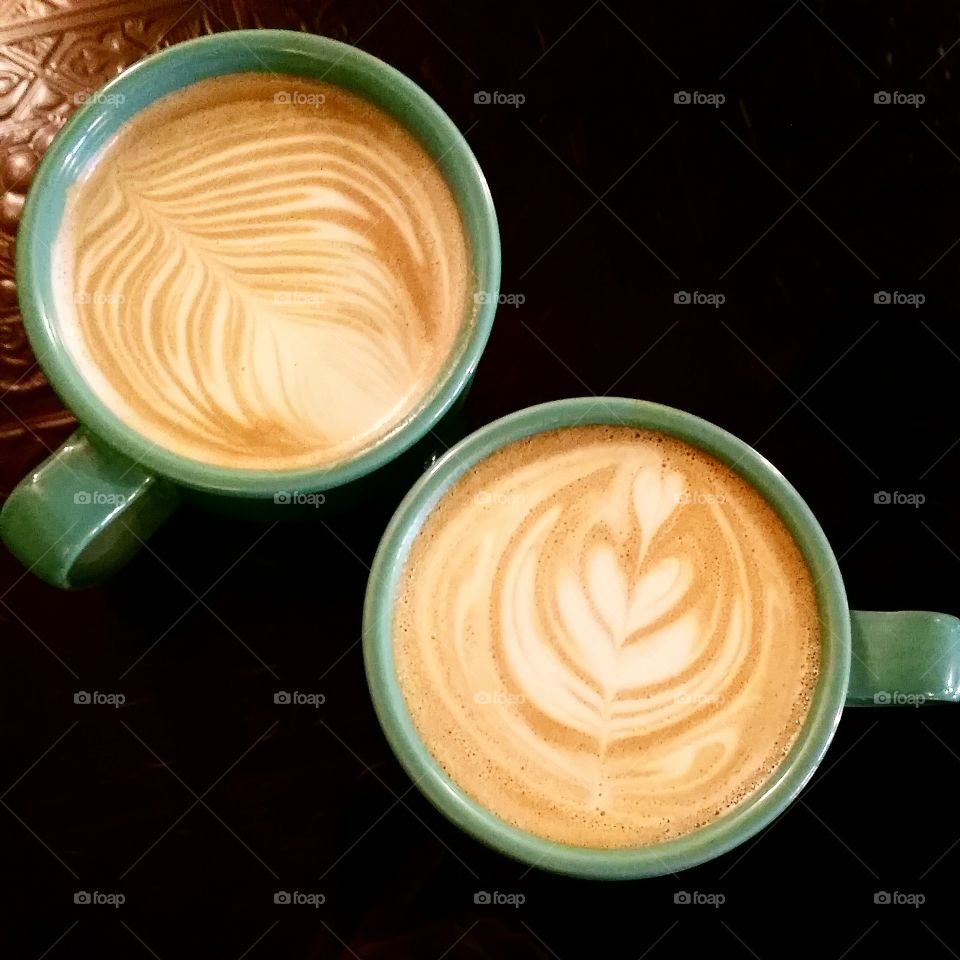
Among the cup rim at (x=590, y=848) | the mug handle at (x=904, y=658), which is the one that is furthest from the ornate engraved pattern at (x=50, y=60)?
the mug handle at (x=904, y=658)

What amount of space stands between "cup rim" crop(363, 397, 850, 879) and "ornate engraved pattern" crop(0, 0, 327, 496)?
0.35 metres

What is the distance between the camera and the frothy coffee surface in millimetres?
687

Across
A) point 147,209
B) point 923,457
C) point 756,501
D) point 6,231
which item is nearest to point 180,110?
point 147,209

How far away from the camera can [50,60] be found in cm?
83

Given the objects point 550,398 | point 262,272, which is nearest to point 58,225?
point 262,272

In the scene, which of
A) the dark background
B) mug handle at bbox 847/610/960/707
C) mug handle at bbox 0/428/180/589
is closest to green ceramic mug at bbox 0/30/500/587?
mug handle at bbox 0/428/180/589

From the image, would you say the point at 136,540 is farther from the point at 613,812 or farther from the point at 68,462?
the point at 613,812

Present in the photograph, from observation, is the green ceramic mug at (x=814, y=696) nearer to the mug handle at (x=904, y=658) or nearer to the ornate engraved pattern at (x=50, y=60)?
the mug handle at (x=904, y=658)

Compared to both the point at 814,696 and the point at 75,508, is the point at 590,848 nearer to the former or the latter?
the point at 814,696

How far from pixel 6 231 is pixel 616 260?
51 centimetres

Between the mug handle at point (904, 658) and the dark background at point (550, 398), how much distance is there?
0.16 meters

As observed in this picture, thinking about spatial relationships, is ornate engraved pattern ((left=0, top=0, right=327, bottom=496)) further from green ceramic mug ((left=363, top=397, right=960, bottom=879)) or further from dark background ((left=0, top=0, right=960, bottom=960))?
green ceramic mug ((left=363, top=397, right=960, bottom=879))

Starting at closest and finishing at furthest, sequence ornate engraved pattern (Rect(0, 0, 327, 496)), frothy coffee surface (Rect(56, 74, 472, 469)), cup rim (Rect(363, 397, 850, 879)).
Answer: cup rim (Rect(363, 397, 850, 879)), frothy coffee surface (Rect(56, 74, 472, 469)), ornate engraved pattern (Rect(0, 0, 327, 496))

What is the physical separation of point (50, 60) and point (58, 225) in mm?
244
